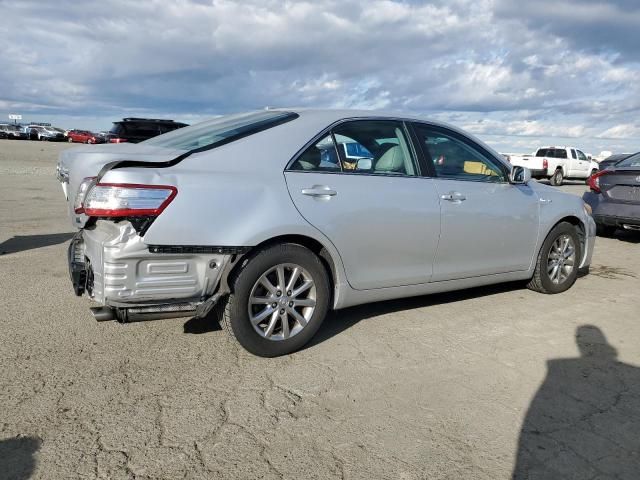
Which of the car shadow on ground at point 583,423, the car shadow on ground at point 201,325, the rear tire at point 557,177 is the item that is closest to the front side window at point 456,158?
the car shadow on ground at point 583,423

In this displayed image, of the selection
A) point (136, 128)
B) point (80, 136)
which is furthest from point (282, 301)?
point (80, 136)

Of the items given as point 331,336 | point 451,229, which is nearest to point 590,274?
point 451,229

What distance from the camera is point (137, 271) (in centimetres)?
313

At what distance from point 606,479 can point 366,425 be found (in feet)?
3.81

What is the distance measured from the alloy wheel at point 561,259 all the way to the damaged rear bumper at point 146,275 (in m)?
3.54

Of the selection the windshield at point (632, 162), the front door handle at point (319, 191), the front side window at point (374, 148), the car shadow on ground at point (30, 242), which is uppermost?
the windshield at point (632, 162)

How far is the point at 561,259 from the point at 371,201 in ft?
8.80

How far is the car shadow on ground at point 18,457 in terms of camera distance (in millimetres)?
2334

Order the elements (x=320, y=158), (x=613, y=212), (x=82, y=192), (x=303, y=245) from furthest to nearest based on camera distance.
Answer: (x=613, y=212)
(x=320, y=158)
(x=303, y=245)
(x=82, y=192)

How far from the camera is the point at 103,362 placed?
3482 mm

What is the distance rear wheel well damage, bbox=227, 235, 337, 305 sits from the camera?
3422 millimetres

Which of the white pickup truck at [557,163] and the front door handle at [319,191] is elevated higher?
the white pickup truck at [557,163]

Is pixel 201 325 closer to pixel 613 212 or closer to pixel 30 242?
pixel 30 242

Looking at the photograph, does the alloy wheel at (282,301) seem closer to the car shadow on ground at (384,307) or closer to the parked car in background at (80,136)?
the car shadow on ground at (384,307)
